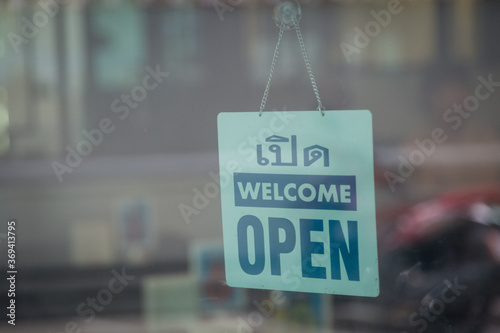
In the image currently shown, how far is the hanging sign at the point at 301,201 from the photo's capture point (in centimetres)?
190

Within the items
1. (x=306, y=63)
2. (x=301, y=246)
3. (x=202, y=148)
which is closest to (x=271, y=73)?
(x=306, y=63)

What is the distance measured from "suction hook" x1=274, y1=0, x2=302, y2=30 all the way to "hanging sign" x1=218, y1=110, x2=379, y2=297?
252 millimetres

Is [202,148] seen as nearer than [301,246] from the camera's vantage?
No

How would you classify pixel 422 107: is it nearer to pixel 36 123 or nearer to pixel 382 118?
pixel 382 118

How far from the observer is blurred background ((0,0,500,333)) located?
1907mm

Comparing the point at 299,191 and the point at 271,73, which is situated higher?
the point at 271,73

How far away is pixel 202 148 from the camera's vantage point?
208cm

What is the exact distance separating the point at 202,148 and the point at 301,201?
35cm

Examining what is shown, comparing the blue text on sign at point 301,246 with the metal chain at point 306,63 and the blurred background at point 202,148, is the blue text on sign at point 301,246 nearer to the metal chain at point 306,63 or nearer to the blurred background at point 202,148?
the blurred background at point 202,148

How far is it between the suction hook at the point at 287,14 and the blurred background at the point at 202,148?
0.02 meters

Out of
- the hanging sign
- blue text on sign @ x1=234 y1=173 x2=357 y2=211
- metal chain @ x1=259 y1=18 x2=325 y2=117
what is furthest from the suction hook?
blue text on sign @ x1=234 y1=173 x2=357 y2=211

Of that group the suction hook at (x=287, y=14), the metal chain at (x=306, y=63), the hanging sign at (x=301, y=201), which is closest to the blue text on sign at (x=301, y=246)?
the hanging sign at (x=301, y=201)

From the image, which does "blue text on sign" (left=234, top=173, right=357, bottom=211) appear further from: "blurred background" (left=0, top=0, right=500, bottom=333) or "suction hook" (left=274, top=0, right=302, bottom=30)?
→ "suction hook" (left=274, top=0, right=302, bottom=30)

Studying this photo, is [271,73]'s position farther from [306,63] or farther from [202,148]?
[202,148]
